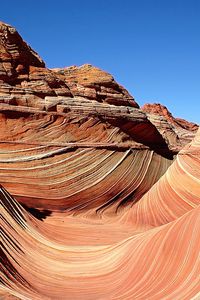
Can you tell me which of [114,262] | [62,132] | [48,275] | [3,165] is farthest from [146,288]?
[62,132]

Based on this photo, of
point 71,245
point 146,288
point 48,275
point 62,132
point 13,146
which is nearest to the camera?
point 146,288

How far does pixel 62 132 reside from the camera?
11.3m

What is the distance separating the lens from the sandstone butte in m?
5.79

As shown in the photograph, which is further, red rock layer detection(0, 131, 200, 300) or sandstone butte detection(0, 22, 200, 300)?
sandstone butte detection(0, 22, 200, 300)

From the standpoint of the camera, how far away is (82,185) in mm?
10938

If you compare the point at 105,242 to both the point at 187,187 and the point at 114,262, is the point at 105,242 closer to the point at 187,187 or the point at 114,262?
the point at 114,262

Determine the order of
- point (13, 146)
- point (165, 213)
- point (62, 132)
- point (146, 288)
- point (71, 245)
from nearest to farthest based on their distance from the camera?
point (146, 288)
point (71, 245)
point (165, 213)
point (13, 146)
point (62, 132)

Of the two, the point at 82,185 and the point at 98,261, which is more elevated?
the point at 82,185

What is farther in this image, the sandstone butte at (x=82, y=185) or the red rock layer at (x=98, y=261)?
the sandstone butte at (x=82, y=185)

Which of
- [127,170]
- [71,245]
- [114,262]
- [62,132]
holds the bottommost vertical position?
[114,262]

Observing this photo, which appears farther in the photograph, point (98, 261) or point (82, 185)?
point (82, 185)

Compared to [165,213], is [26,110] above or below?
above

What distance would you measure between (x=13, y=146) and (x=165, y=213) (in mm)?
3670

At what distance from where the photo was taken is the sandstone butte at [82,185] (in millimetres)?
5789
